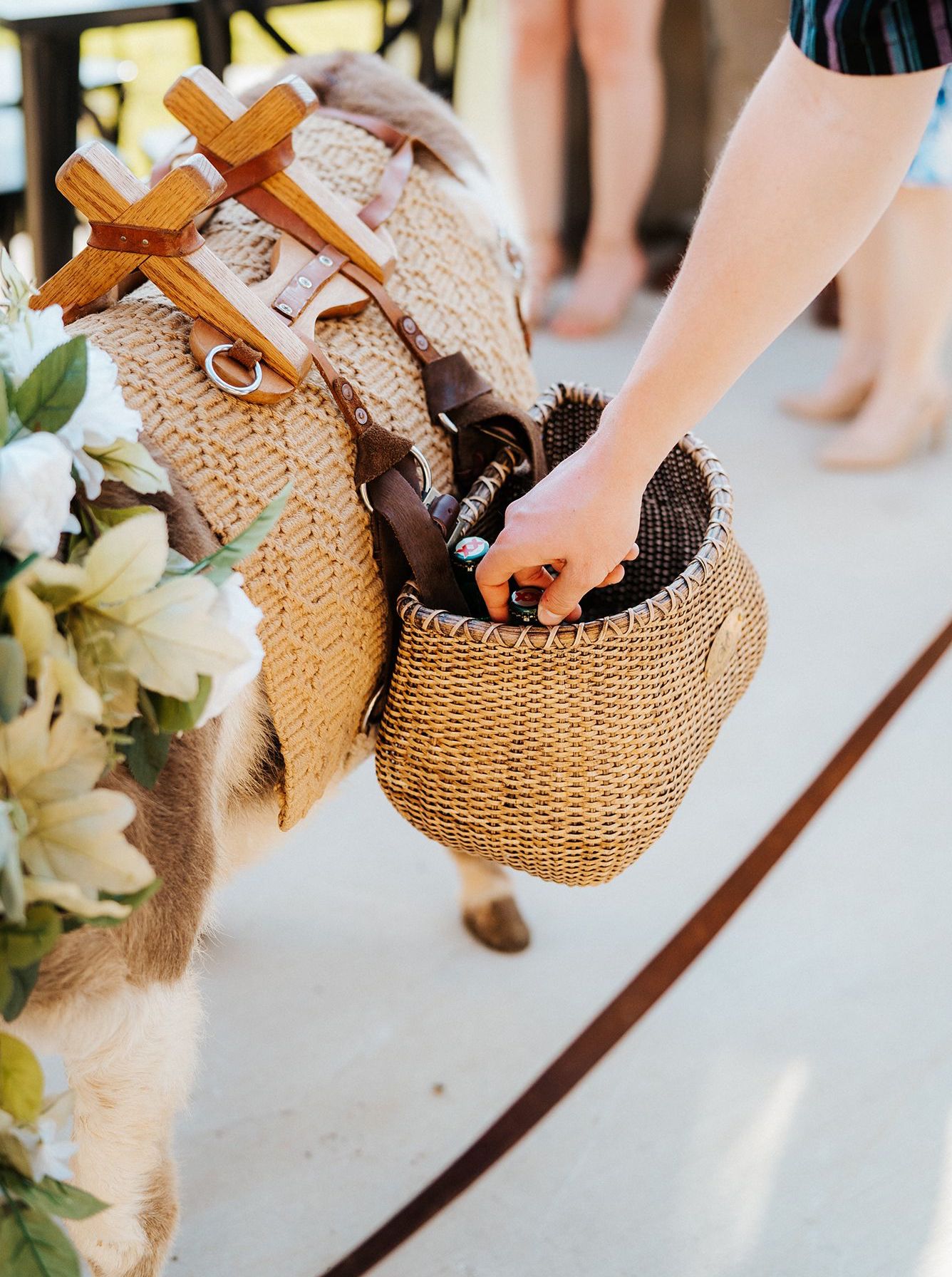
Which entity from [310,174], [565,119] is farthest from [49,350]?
[565,119]

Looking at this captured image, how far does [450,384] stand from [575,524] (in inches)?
7.5

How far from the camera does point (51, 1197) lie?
1.97 feet

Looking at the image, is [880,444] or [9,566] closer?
[9,566]

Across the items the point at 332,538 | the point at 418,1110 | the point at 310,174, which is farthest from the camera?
the point at 418,1110

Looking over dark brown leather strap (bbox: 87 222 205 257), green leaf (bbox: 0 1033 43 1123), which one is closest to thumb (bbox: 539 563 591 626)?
dark brown leather strap (bbox: 87 222 205 257)

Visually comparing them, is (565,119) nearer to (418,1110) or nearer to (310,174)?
(310,174)

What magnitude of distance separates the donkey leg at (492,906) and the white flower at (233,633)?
30.5 inches

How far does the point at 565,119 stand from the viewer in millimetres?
3055

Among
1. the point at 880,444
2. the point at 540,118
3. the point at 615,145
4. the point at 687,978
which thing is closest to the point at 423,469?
the point at 687,978

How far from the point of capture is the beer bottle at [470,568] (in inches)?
36.1

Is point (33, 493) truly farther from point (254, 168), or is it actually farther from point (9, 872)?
point (254, 168)

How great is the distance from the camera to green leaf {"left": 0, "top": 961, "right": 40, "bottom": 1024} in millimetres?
590

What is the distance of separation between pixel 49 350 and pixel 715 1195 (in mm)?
971

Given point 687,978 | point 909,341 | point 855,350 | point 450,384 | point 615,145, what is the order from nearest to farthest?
point 450,384 → point 687,978 → point 909,341 → point 855,350 → point 615,145
